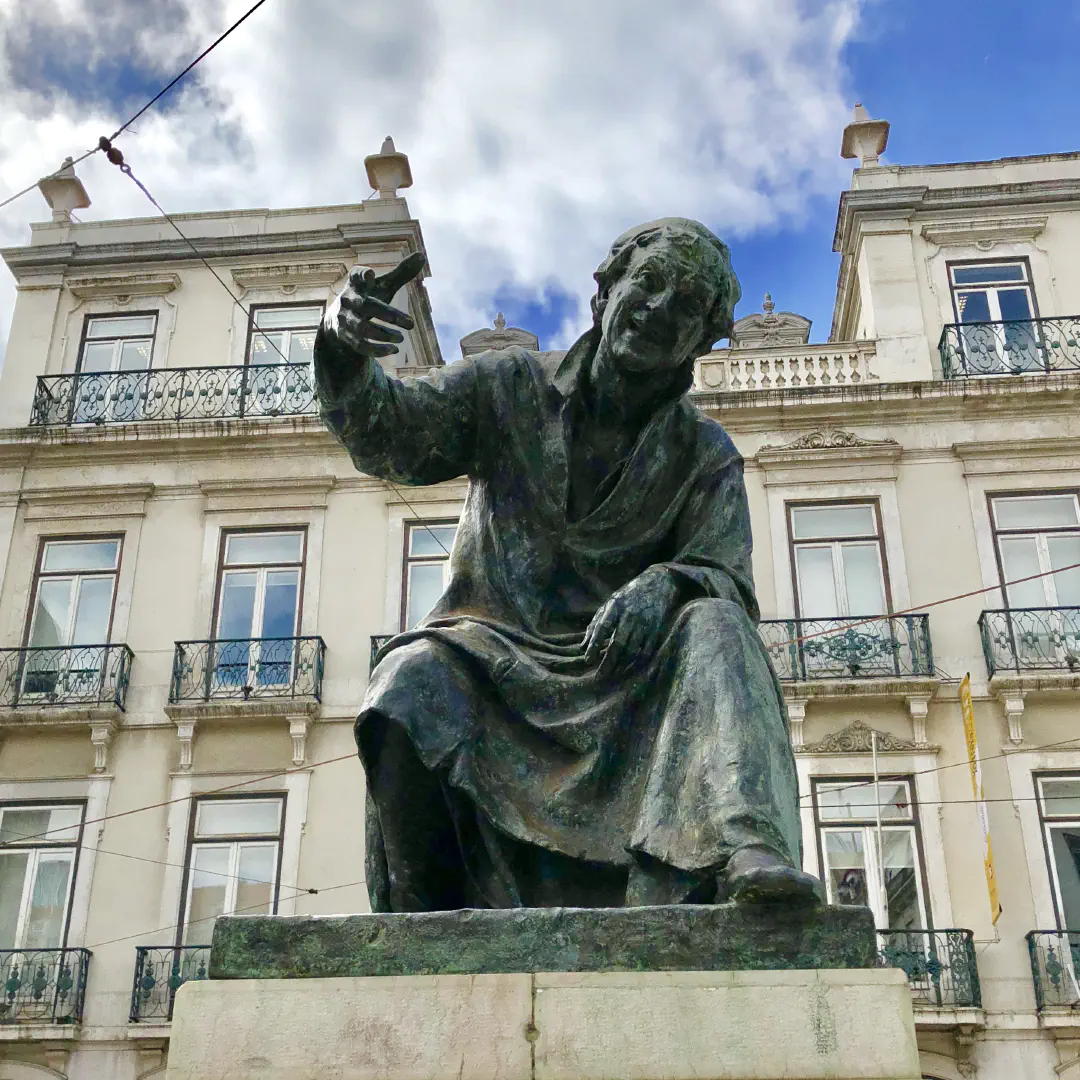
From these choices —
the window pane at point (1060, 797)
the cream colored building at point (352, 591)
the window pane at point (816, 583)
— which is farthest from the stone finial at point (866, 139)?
the window pane at point (1060, 797)

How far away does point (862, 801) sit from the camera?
53.8ft

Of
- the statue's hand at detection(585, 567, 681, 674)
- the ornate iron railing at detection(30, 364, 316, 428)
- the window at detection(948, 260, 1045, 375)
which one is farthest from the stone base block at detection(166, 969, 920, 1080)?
the ornate iron railing at detection(30, 364, 316, 428)

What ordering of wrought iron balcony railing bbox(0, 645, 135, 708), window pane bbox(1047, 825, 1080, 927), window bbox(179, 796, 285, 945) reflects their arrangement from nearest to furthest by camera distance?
→ window pane bbox(1047, 825, 1080, 927) → window bbox(179, 796, 285, 945) → wrought iron balcony railing bbox(0, 645, 135, 708)

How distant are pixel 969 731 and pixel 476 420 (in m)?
13.6

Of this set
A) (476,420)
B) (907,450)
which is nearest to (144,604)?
(907,450)

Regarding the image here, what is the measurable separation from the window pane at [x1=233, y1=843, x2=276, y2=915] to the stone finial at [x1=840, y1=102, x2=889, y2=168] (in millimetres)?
12092

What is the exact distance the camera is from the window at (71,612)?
1800cm

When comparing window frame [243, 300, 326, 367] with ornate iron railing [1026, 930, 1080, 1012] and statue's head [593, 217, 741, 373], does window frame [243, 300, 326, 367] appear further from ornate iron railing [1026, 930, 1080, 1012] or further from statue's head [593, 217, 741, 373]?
statue's head [593, 217, 741, 373]

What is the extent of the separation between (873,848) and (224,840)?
715 centimetres

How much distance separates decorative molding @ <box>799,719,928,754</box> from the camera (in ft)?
54.3

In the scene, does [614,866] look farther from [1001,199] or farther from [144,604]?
[1001,199]

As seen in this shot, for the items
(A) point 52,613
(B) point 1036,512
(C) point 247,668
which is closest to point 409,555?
(C) point 247,668

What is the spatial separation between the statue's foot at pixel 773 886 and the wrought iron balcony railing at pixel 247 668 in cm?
→ 1516

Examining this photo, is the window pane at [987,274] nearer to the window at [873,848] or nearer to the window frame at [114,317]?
the window at [873,848]
